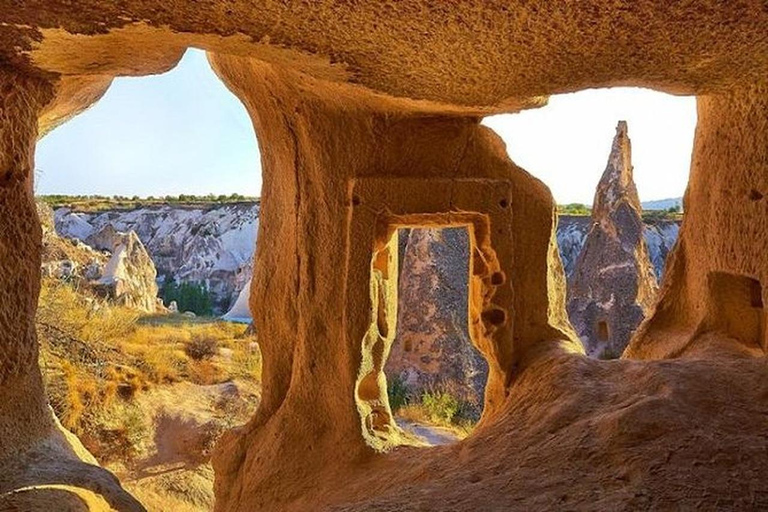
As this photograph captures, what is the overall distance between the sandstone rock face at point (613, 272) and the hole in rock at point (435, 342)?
3.26 meters

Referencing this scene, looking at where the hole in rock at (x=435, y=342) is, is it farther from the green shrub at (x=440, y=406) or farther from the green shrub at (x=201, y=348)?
the green shrub at (x=201, y=348)

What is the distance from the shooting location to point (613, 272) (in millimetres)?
12305

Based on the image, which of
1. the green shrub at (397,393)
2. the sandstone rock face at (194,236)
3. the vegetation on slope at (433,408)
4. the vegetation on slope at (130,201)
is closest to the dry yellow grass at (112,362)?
the green shrub at (397,393)

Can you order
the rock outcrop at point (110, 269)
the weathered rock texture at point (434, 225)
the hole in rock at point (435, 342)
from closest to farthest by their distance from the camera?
the weathered rock texture at point (434, 225) < the hole in rock at point (435, 342) < the rock outcrop at point (110, 269)

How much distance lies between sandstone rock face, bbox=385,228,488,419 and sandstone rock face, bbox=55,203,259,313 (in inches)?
544

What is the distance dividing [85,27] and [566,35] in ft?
5.77

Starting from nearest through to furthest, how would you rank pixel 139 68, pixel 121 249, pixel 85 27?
pixel 85 27
pixel 139 68
pixel 121 249

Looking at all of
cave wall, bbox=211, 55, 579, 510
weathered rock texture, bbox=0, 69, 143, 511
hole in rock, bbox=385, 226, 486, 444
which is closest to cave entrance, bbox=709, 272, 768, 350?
cave wall, bbox=211, 55, 579, 510

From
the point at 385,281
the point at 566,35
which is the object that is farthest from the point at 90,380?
the point at 566,35

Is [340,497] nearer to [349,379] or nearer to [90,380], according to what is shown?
[349,379]

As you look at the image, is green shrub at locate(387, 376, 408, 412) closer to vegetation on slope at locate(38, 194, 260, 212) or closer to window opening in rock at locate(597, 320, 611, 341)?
window opening in rock at locate(597, 320, 611, 341)

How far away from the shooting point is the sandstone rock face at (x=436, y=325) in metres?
9.79

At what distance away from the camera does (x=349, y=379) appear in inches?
138

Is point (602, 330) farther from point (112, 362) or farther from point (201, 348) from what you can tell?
point (112, 362)
